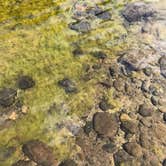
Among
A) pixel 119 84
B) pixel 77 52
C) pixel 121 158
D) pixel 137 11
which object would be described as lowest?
pixel 121 158

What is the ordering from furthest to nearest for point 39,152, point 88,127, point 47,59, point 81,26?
point 81,26 → point 47,59 → point 88,127 → point 39,152

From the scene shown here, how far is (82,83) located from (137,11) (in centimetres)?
304

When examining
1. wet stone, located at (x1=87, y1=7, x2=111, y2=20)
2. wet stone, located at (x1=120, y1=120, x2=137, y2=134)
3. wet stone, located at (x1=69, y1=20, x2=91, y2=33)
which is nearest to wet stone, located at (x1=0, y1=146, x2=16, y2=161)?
wet stone, located at (x1=120, y1=120, x2=137, y2=134)

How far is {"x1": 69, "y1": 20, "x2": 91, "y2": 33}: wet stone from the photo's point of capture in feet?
30.7

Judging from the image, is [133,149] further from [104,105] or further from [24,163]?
[24,163]

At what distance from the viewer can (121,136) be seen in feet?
22.5

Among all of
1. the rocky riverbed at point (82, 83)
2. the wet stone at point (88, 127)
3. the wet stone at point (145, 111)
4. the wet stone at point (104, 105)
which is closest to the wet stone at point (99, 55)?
the rocky riverbed at point (82, 83)

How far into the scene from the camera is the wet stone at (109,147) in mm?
6633

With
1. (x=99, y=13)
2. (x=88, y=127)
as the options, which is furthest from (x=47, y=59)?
(x=99, y=13)

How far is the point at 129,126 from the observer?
7039 millimetres

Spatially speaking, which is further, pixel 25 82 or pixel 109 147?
pixel 25 82

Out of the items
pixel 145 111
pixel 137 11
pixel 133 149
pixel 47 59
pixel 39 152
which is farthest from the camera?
pixel 137 11

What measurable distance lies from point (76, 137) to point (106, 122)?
0.66 m

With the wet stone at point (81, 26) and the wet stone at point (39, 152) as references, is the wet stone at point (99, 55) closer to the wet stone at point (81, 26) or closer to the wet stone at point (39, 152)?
the wet stone at point (81, 26)
